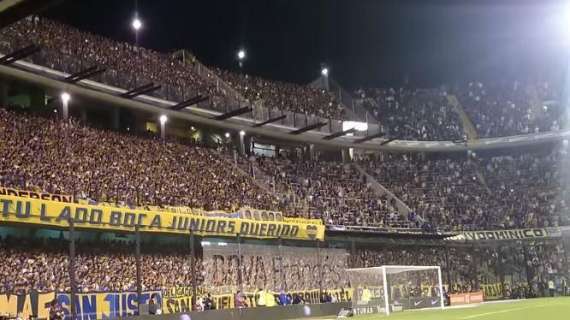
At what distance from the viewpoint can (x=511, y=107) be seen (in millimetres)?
65375

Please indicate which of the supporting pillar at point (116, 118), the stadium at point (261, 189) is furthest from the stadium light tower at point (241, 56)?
the supporting pillar at point (116, 118)

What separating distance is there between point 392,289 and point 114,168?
16.5 m

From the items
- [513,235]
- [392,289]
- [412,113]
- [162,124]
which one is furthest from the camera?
[412,113]

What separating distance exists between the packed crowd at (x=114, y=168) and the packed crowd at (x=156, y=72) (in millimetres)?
3304

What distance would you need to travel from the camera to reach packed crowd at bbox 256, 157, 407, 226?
47250 millimetres

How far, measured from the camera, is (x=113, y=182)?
3388 cm

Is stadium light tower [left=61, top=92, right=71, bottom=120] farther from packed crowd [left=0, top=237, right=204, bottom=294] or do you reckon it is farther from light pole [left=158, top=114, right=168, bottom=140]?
packed crowd [left=0, top=237, right=204, bottom=294]

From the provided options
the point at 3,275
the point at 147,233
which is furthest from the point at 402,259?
the point at 3,275

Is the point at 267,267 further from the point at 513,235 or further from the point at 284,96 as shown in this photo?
the point at 513,235

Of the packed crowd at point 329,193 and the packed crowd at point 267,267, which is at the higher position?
the packed crowd at point 329,193

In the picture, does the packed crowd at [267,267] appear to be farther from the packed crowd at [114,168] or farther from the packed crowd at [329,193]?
the packed crowd at [329,193]

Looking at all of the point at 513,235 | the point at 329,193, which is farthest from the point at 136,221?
the point at 513,235

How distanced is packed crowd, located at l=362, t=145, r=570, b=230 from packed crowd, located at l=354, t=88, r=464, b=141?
8.34ft

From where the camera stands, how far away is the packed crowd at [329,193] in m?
47.2
